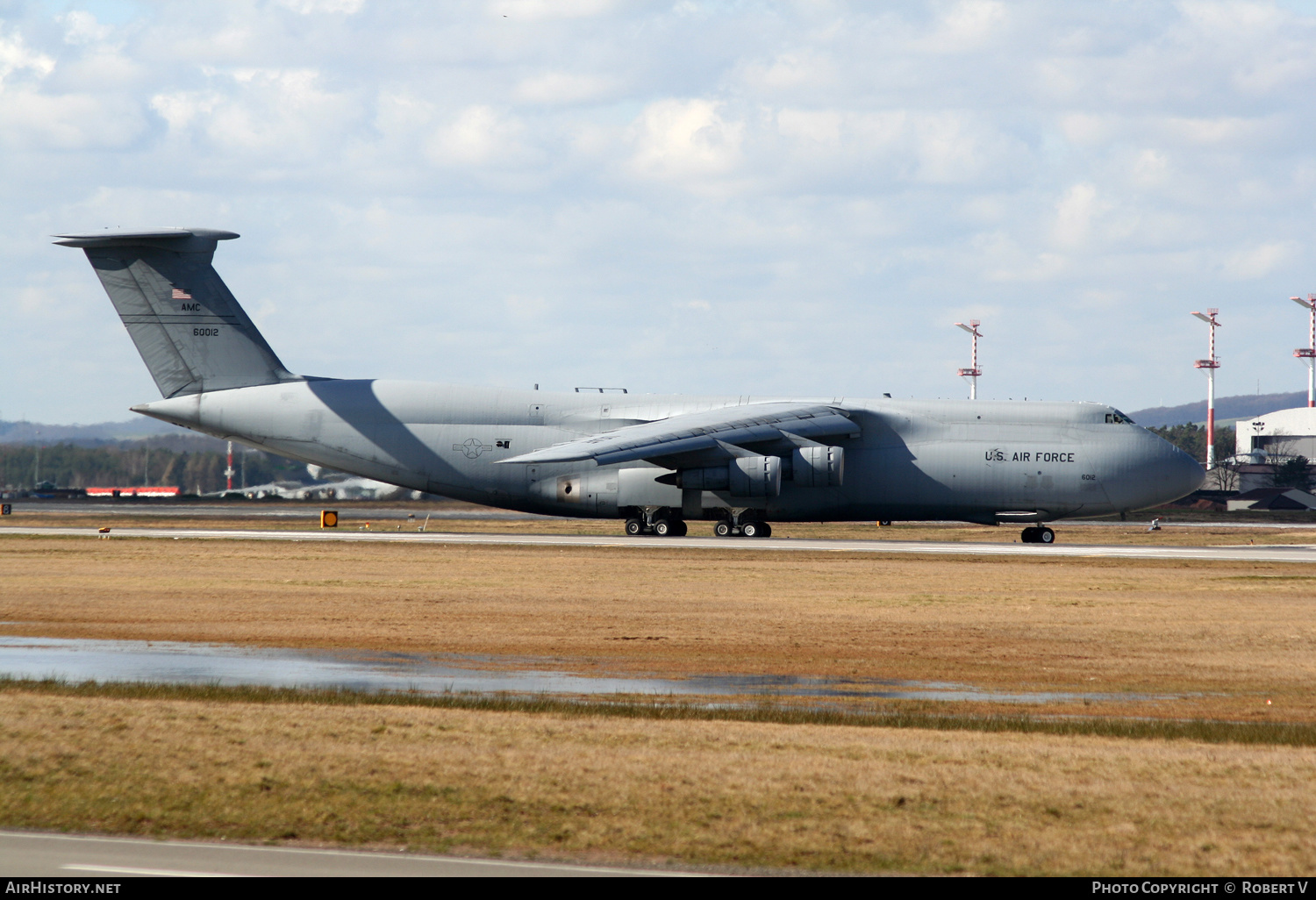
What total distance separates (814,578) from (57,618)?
15.8 meters

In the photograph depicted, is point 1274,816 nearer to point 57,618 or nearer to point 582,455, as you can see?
point 57,618

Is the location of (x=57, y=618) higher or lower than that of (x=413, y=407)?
lower

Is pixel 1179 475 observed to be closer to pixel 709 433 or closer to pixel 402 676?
pixel 709 433

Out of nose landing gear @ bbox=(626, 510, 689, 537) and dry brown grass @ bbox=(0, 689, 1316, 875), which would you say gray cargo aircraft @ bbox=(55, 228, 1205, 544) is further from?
dry brown grass @ bbox=(0, 689, 1316, 875)

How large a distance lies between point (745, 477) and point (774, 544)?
8.24 feet

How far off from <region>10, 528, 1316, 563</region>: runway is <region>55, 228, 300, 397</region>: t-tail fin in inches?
223

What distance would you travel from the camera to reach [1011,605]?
2423 cm

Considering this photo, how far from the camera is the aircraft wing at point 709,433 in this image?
38750 millimetres

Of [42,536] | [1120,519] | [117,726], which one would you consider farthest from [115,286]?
[1120,519]

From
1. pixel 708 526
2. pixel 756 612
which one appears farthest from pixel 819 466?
pixel 756 612

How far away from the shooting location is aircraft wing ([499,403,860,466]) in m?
38.8

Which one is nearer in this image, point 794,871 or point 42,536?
point 794,871

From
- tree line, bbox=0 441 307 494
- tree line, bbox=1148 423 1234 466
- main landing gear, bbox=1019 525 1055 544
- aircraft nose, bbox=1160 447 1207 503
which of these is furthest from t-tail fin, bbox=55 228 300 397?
tree line, bbox=1148 423 1234 466

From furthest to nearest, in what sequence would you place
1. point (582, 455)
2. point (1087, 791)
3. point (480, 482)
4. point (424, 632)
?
point (480, 482)
point (582, 455)
point (424, 632)
point (1087, 791)
